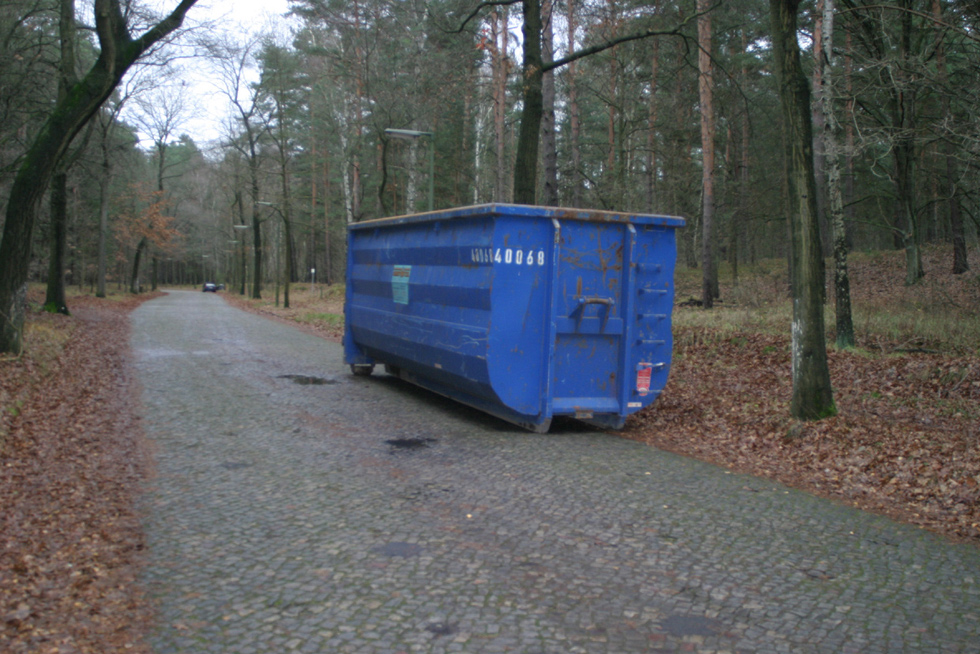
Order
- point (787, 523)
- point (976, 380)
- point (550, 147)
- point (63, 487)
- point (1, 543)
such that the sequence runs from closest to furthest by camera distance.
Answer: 1. point (1, 543)
2. point (787, 523)
3. point (63, 487)
4. point (976, 380)
5. point (550, 147)

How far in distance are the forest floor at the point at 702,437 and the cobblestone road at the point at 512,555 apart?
362 mm

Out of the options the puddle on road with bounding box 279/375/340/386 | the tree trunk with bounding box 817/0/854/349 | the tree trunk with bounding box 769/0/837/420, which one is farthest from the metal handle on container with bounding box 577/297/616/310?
the tree trunk with bounding box 817/0/854/349

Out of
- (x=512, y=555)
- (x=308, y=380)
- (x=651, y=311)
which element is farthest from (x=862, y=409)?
(x=308, y=380)

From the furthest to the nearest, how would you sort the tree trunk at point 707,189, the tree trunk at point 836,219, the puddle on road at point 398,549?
the tree trunk at point 707,189 < the tree trunk at point 836,219 < the puddle on road at point 398,549

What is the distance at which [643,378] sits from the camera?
9.00 meters

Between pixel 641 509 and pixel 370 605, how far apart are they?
8.45 ft

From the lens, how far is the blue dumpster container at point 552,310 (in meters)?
8.45

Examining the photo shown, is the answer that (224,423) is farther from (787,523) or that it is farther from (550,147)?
(550,147)

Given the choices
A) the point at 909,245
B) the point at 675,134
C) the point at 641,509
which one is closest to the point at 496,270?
the point at 641,509

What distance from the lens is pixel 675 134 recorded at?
26.5m

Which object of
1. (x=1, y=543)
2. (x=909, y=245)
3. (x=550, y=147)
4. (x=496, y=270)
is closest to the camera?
(x=1, y=543)

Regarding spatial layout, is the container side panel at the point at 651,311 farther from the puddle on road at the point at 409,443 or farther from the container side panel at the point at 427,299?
the puddle on road at the point at 409,443

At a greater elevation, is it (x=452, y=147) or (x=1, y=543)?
(x=452, y=147)

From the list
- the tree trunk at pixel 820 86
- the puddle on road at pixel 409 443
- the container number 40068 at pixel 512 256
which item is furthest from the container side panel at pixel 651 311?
the puddle on road at pixel 409 443
